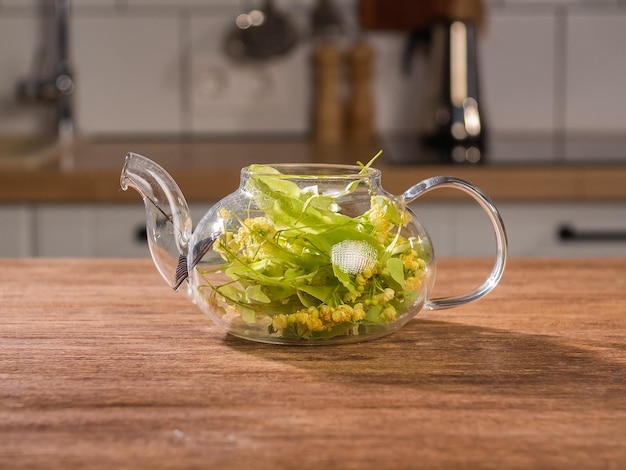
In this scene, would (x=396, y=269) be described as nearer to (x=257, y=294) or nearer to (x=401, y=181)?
(x=257, y=294)

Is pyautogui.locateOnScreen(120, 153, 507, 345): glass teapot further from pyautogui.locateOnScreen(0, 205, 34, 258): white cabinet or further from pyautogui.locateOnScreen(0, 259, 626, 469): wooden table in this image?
pyautogui.locateOnScreen(0, 205, 34, 258): white cabinet

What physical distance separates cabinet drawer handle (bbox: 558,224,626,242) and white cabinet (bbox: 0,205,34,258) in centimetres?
100

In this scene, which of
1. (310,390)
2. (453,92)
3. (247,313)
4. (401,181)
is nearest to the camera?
(310,390)

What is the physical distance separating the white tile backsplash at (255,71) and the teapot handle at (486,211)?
5.49 ft

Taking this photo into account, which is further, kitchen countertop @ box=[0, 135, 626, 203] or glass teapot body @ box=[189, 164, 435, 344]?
kitchen countertop @ box=[0, 135, 626, 203]

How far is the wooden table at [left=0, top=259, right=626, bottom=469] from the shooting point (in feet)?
1.70

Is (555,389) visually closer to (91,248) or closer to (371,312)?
(371,312)

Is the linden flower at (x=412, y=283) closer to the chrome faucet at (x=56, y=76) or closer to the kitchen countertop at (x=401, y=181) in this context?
the kitchen countertop at (x=401, y=181)

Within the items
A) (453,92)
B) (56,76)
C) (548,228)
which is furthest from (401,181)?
(56,76)

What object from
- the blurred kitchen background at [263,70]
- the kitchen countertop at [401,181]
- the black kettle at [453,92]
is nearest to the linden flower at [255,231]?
the kitchen countertop at [401,181]

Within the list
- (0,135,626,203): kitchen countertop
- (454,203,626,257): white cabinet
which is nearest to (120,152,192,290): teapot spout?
(0,135,626,203): kitchen countertop

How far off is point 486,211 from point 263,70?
69.2 inches

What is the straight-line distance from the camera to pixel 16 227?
6.05ft

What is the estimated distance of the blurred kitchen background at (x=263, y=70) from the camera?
2.45 meters
